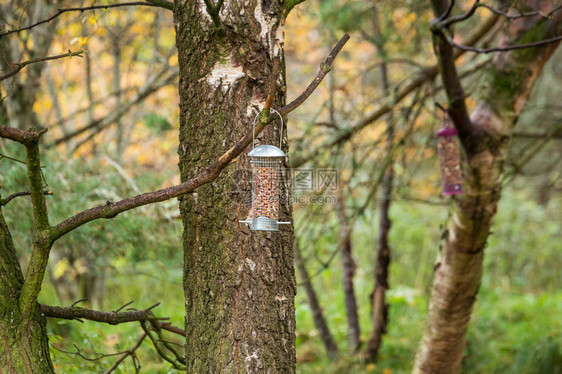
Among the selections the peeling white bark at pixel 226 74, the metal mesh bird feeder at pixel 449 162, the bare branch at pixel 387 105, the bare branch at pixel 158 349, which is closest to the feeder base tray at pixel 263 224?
the peeling white bark at pixel 226 74

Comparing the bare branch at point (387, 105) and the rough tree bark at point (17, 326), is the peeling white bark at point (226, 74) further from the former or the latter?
the bare branch at point (387, 105)

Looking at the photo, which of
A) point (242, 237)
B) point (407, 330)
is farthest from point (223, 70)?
point (407, 330)

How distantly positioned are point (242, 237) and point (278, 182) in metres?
0.29

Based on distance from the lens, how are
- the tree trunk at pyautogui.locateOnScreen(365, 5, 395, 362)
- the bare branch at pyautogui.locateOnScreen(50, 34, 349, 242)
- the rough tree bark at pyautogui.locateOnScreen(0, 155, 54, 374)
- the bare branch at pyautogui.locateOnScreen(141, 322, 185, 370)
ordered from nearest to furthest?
the bare branch at pyautogui.locateOnScreen(50, 34, 349, 242), the rough tree bark at pyautogui.locateOnScreen(0, 155, 54, 374), the bare branch at pyautogui.locateOnScreen(141, 322, 185, 370), the tree trunk at pyautogui.locateOnScreen(365, 5, 395, 362)

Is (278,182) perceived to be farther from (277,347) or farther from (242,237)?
(277,347)

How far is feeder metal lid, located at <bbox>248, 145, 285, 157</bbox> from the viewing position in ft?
5.84

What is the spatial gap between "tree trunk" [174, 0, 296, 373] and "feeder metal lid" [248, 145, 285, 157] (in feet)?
0.27

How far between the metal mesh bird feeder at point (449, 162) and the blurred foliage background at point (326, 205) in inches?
15.3

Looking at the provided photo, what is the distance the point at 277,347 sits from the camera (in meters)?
1.84

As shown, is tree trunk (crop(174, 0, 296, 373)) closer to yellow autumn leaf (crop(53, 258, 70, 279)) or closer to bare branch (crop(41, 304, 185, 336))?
bare branch (crop(41, 304, 185, 336))

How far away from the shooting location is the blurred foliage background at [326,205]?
3.75m

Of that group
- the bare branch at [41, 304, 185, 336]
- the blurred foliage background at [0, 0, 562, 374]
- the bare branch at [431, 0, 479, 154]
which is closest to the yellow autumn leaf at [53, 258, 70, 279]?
the blurred foliage background at [0, 0, 562, 374]

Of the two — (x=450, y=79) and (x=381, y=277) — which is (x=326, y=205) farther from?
(x=450, y=79)

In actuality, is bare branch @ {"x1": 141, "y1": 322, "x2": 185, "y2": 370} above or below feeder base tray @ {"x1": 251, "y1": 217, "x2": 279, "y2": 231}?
below
